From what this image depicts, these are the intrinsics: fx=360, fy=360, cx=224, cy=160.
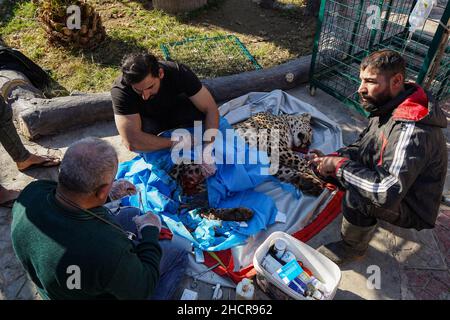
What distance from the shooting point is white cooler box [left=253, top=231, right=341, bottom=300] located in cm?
284

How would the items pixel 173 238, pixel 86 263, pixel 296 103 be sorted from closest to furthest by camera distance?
pixel 86 263, pixel 173 238, pixel 296 103

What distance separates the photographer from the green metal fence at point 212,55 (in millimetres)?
5938

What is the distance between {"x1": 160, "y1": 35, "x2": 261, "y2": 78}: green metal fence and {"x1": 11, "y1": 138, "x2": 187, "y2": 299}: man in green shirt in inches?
158

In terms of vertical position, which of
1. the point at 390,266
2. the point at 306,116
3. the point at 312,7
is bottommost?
the point at 390,266

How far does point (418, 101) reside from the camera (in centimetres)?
267

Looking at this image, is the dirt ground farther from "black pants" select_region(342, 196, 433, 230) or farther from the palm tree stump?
"black pants" select_region(342, 196, 433, 230)

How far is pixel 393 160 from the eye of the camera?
8.61ft

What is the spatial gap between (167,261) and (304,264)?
1.19 meters

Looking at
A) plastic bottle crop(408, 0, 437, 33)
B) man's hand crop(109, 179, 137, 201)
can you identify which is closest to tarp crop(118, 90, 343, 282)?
man's hand crop(109, 179, 137, 201)

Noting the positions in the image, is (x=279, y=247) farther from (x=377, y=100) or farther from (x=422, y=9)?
(x=422, y=9)

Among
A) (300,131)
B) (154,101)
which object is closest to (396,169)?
(300,131)
